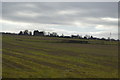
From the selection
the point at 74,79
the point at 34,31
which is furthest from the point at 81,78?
the point at 34,31

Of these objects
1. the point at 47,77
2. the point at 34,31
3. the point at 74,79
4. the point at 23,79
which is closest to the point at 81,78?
the point at 74,79

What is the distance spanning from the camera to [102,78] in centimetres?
1225

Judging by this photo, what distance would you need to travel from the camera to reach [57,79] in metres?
11.3

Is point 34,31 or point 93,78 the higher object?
point 34,31

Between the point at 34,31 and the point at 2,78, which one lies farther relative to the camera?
the point at 34,31

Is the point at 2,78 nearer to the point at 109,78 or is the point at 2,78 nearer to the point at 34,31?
the point at 109,78

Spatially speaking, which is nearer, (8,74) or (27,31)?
(8,74)

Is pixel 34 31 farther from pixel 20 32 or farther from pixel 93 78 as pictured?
pixel 93 78

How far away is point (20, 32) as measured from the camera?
18138cm

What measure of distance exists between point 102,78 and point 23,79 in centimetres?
566

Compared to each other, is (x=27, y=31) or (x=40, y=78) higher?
(x=27, y=31)

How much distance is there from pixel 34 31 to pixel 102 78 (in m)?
169

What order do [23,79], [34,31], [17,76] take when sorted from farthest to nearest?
1. [34,31]
2. [17,76]
3. [23,79]

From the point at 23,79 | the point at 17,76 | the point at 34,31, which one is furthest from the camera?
the point at 34,31
